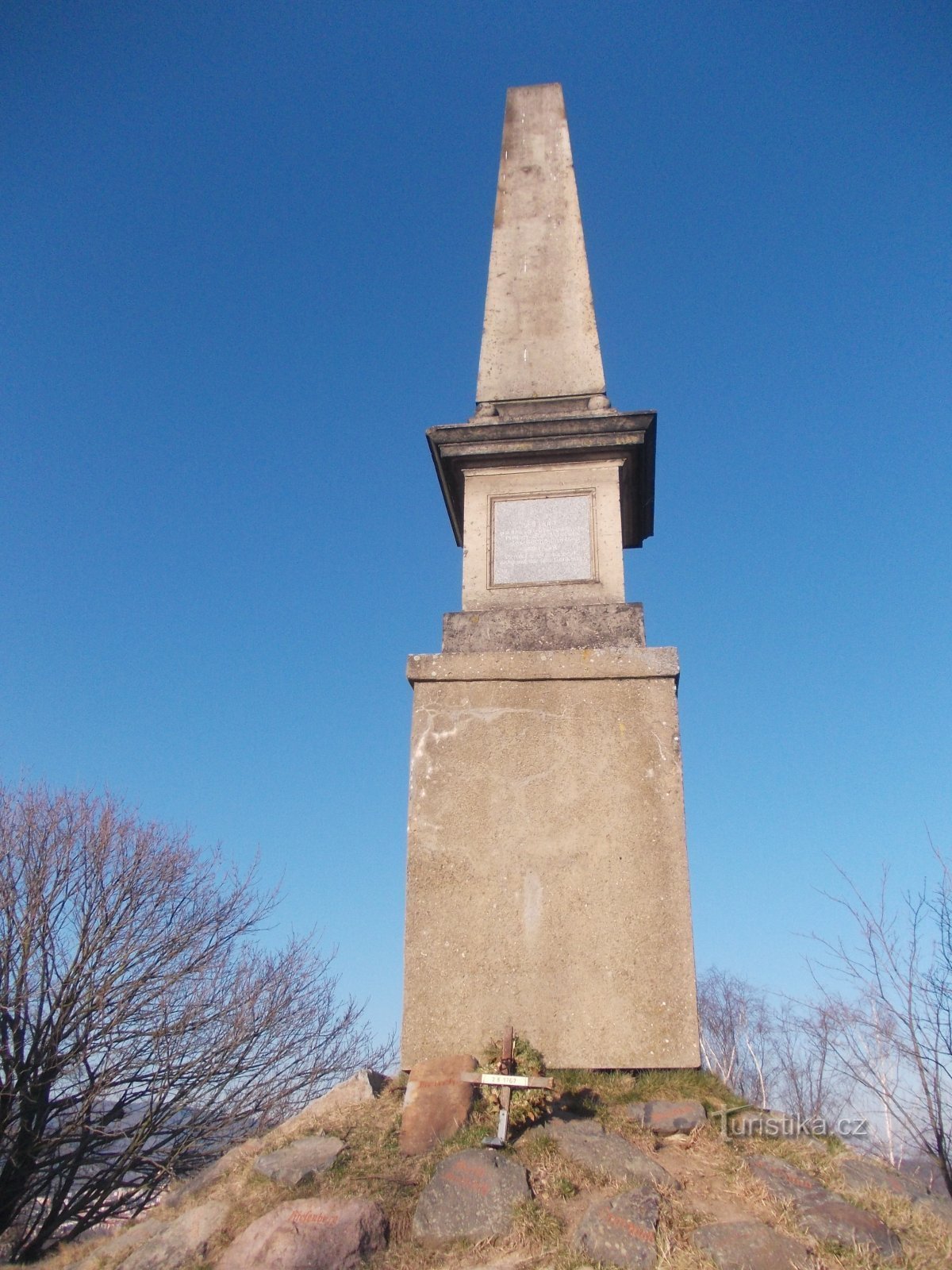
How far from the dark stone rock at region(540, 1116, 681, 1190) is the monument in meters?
0.48

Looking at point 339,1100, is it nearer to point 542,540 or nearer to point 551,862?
point 551,862

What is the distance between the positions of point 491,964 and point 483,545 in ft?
8.31

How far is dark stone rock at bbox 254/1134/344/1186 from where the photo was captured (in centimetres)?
346

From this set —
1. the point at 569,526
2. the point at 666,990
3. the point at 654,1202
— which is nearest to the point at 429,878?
the point at 666,990

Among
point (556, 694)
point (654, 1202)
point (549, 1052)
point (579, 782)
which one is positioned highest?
point (556, 694)

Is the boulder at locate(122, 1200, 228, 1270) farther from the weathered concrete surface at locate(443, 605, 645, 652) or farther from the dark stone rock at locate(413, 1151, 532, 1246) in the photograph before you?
the weathered concrete surface at locate(443, 605, 645, 652)

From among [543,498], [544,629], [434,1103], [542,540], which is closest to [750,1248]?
[434,1103]

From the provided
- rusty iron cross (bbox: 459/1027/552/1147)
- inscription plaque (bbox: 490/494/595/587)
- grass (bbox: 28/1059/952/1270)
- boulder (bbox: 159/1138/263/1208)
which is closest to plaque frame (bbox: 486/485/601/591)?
inscription plaque (bbox: 490/494/595/587)

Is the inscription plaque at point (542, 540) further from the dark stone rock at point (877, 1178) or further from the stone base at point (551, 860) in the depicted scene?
the dark stone rock at point (877, 1178)

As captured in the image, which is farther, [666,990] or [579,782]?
[579,782]

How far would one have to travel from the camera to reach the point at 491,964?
436 cm

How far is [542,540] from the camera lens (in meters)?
5.57

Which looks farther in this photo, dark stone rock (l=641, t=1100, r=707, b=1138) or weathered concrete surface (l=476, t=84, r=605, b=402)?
weathered concrete surface (l=476, t=84, r=605, b=402)

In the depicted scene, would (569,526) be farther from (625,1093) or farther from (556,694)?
(625,1093)
